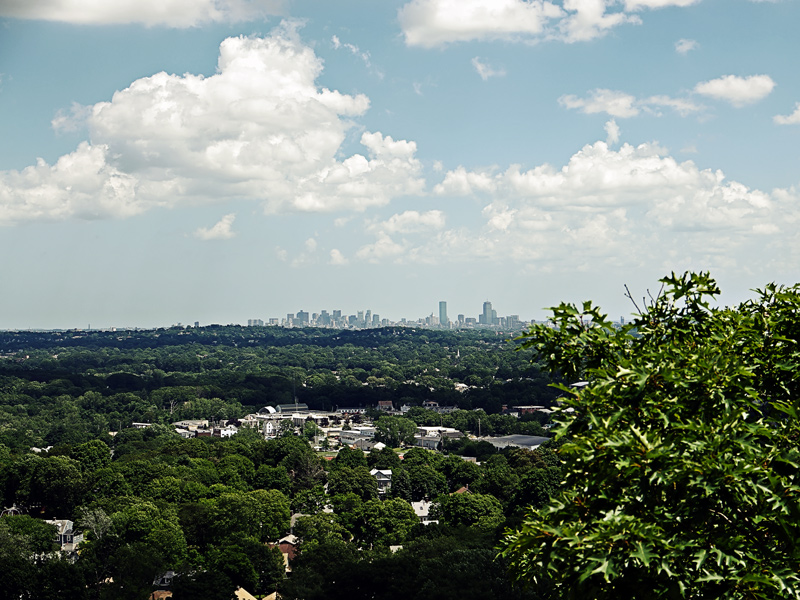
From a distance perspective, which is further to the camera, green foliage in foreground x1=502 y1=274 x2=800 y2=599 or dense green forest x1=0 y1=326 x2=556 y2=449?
dense green forest x1=0 y1=326 x2=556 y2=449

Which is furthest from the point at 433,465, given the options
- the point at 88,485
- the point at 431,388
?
the point at 431,388

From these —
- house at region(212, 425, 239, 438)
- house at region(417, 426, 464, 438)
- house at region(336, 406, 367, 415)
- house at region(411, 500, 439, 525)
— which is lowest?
house at region(336, 406, 367, 415)

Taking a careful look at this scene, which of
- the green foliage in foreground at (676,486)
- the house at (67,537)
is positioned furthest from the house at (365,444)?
the green foliage in foreground at (676,486)

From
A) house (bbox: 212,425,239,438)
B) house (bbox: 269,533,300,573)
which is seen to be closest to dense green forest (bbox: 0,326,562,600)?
house (bbox: 269,533,300,573)

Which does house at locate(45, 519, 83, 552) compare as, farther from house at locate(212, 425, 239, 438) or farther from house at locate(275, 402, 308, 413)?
house at locate(275, 402, 308, 413)

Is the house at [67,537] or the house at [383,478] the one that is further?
the house at [383,478]

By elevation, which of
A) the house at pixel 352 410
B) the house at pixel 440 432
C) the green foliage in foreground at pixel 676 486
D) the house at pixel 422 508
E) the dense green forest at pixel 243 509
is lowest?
the house at pixel 352 410

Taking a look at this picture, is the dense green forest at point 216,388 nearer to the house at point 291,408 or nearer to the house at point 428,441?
the house at point 291,408
